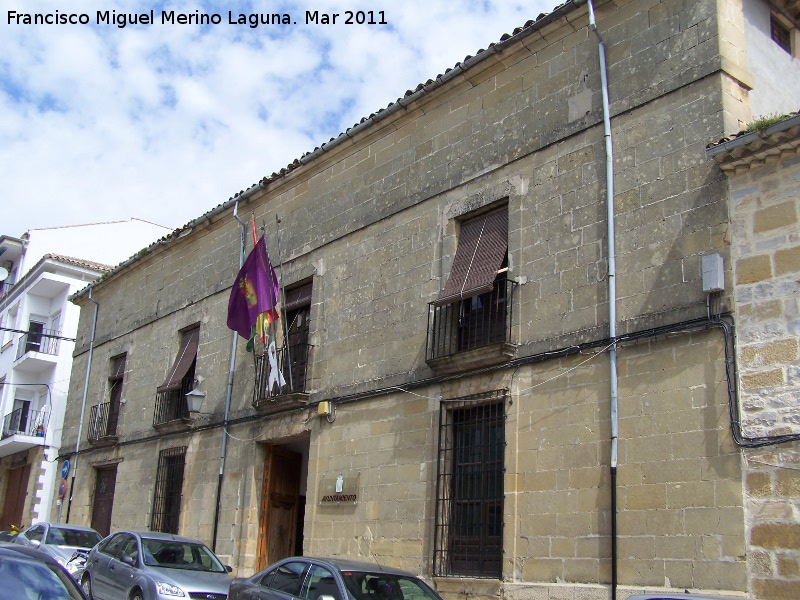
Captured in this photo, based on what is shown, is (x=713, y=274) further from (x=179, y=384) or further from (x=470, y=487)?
(x=179, y=384)

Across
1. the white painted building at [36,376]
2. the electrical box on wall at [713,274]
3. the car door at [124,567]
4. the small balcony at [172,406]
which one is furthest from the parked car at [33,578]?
the white painted building at [36,376]

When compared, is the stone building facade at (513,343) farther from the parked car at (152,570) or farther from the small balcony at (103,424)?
the small balcony at (103,424)

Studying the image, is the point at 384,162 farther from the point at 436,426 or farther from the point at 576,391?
the point at 576,391

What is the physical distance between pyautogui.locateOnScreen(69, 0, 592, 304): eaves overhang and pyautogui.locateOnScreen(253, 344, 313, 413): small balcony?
A: 3214 mm

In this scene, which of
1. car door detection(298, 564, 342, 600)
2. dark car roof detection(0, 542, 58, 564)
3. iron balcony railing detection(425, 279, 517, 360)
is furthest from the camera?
iron balcony railing detection(425, 279, 517, 360)

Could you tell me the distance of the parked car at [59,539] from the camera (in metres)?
14.4

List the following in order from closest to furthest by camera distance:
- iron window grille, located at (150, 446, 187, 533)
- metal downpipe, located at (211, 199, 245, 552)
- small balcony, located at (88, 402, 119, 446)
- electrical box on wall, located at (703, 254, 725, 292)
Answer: electrical box on wall, located at (703, 254, 725, 292), metal downpipe, located at (211, 199, 245, 552), iron window grille, located at (150, 446, 187, 533), small balcony, located at (88, 402, 119, 446)

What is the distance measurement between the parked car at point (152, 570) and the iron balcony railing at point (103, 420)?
25.0 feet

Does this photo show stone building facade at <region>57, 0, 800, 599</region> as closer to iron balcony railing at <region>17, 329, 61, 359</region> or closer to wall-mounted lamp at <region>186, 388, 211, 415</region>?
wall-mounted lamp at <region>186, 388, 211, 415</region>

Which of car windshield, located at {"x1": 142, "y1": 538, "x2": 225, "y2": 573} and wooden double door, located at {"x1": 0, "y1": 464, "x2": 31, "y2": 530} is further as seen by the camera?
wooden double door, located at {"x1": 0, "y1": 464, "x2": 31, "y2": 530}

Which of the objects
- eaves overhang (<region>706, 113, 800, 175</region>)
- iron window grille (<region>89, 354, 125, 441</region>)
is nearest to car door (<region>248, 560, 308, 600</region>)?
eaves overhang (<region>706, 113, 800, 175</region>)

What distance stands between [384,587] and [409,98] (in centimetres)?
743

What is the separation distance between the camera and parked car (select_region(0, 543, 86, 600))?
222 inches

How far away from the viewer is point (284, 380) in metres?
13.9
